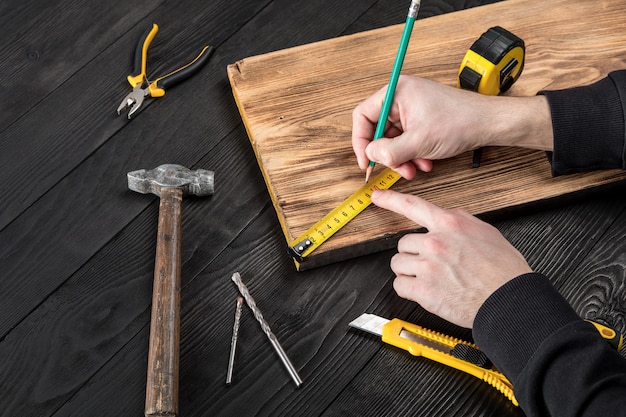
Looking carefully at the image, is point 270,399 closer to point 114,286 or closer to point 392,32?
point 114,286

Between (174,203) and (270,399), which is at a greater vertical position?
(174,203)

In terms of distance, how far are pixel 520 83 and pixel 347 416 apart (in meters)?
1.05

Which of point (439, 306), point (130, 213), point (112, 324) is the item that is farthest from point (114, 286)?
point (439, 306)

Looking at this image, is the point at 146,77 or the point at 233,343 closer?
the point at 233,343

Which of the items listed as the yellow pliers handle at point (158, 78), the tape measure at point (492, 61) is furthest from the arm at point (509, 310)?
the yellow pliers handle at point (158, 78)

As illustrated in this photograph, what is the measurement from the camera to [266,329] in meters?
1.71

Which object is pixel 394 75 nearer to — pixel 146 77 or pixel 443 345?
pixel 443 345

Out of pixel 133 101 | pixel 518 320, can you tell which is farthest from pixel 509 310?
pixel 133 101

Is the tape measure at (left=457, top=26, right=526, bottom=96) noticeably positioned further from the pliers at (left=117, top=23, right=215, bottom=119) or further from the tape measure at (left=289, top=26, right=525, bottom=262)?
the pliers at (left=117, top=23, right=215, bottom=119)

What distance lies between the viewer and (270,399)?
164 cm

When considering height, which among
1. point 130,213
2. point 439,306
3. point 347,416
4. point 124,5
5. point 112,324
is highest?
point 124,5

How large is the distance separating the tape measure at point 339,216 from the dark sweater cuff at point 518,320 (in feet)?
1.44

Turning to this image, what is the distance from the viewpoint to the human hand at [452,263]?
1.57m

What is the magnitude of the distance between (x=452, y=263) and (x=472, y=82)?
1.70ft
